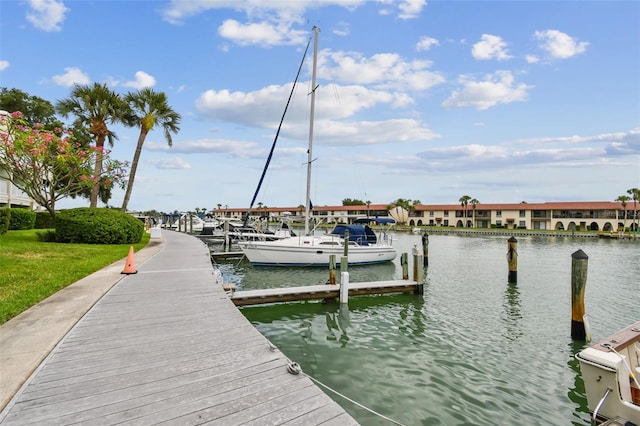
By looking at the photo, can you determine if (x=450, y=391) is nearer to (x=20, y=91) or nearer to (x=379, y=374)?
(x=379, y=374)

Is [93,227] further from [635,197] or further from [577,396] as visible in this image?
[635,197]

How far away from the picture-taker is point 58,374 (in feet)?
15.1

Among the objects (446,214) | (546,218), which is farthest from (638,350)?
(446,214)

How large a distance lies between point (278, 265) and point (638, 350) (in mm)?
16529

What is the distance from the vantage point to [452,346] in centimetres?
894

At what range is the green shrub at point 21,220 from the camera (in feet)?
89.9

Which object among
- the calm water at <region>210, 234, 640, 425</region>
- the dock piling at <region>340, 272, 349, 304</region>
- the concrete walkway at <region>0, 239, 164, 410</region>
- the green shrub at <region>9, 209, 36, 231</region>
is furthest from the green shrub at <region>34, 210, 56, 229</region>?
the dock piling at <region>340, 272, 349, 304</region>

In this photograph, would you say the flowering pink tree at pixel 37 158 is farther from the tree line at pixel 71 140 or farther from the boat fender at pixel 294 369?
the boat fender at pixel 294 369

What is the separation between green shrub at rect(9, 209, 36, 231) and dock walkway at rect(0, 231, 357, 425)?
2685 cm

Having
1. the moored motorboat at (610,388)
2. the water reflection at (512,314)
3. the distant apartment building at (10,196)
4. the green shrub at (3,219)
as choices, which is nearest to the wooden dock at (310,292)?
the water reflection at (512,314)

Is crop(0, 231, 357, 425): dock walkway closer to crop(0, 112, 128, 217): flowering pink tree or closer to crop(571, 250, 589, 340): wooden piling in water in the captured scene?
crop(571, 250, 589, 340): wooden piling in water

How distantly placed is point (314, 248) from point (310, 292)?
8.58 m

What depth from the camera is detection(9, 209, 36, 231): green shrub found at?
27406 mm

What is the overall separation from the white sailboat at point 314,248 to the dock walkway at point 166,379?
41.7ft
